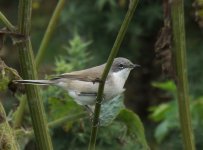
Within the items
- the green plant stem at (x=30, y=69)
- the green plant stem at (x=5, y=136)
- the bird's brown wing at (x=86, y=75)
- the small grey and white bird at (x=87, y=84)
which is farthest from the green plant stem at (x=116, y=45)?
the bird's brown wing at (x=86, y=75)

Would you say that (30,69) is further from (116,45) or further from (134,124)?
(134,124)

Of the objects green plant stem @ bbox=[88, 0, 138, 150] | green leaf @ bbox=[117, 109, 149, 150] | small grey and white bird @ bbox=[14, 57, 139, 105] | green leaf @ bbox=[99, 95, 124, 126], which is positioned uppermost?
green plant stem @ bbox=[88, 0, 138, 150]

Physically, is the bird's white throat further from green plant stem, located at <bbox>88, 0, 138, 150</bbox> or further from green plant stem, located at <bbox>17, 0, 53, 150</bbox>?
green plant stem, located at <bbox>17, 0, 53, 150</bbox>

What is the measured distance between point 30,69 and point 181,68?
1.92 feet

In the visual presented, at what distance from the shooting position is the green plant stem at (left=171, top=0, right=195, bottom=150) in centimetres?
A: 244

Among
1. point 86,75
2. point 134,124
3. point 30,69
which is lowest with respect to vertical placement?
point 134,124

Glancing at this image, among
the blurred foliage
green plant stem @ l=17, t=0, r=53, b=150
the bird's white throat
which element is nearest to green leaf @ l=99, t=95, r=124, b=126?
the bird's white throat

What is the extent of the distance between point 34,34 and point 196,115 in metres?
3.45

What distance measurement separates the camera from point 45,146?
228 cm

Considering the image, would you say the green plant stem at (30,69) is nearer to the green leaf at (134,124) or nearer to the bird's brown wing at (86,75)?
the green leaf at (134,124)

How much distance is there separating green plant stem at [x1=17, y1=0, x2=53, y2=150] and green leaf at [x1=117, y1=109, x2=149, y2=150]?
80 cm

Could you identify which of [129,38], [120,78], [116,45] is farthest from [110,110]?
[129,38]

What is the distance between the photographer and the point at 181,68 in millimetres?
2453

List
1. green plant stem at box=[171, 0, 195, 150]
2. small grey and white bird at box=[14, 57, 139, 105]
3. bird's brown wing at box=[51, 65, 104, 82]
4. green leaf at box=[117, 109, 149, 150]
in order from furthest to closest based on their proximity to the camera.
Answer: bird's brown wing at box=[51, 65, 104, 82]
small grey and white bird at box=[14, 57, 139, 105]
green leaf at box=[117, 109, 149, 150]
green plant stem at box=[171, 0, 195, 150]
